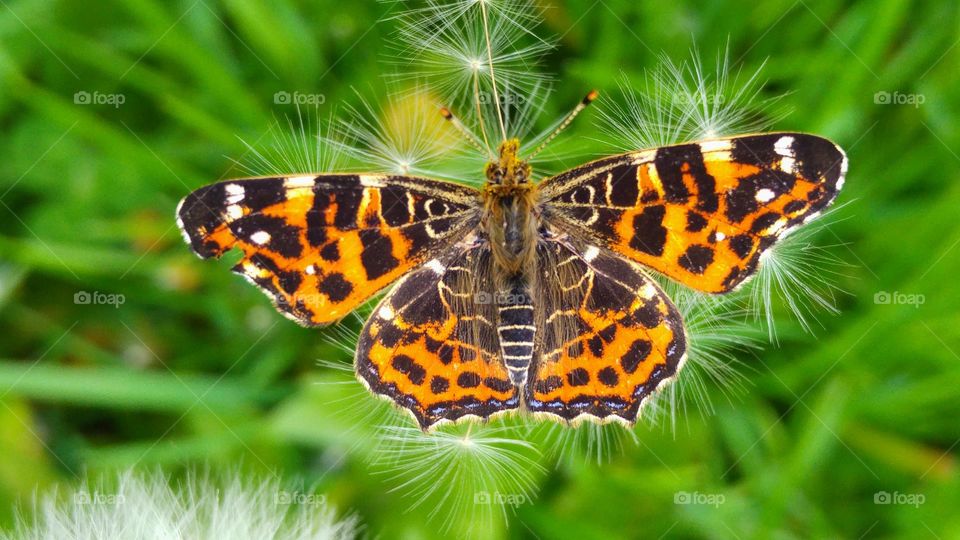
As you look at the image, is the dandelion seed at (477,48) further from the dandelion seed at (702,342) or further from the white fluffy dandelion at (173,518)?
the white fluffy dandelion at (173,518)

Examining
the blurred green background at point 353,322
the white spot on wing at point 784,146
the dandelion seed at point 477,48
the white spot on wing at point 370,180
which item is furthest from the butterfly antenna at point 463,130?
the white spot on wing at point 784,146

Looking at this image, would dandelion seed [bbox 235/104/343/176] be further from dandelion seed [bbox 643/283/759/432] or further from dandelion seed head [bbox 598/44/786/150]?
dandelion seed [bbox 643/283/759/432]

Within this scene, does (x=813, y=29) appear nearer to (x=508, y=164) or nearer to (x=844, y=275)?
(x=844, y=275)

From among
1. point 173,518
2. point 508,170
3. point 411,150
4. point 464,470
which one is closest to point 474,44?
point 411,150

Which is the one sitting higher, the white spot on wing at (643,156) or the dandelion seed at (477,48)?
the dandelion seed at (477,48)

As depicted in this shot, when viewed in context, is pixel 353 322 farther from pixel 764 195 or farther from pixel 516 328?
pixel 764 195

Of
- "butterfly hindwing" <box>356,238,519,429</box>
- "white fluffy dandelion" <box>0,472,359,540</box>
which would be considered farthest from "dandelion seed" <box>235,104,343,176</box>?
"white fluffy dandelion" <box>0,472,359,540</box>
